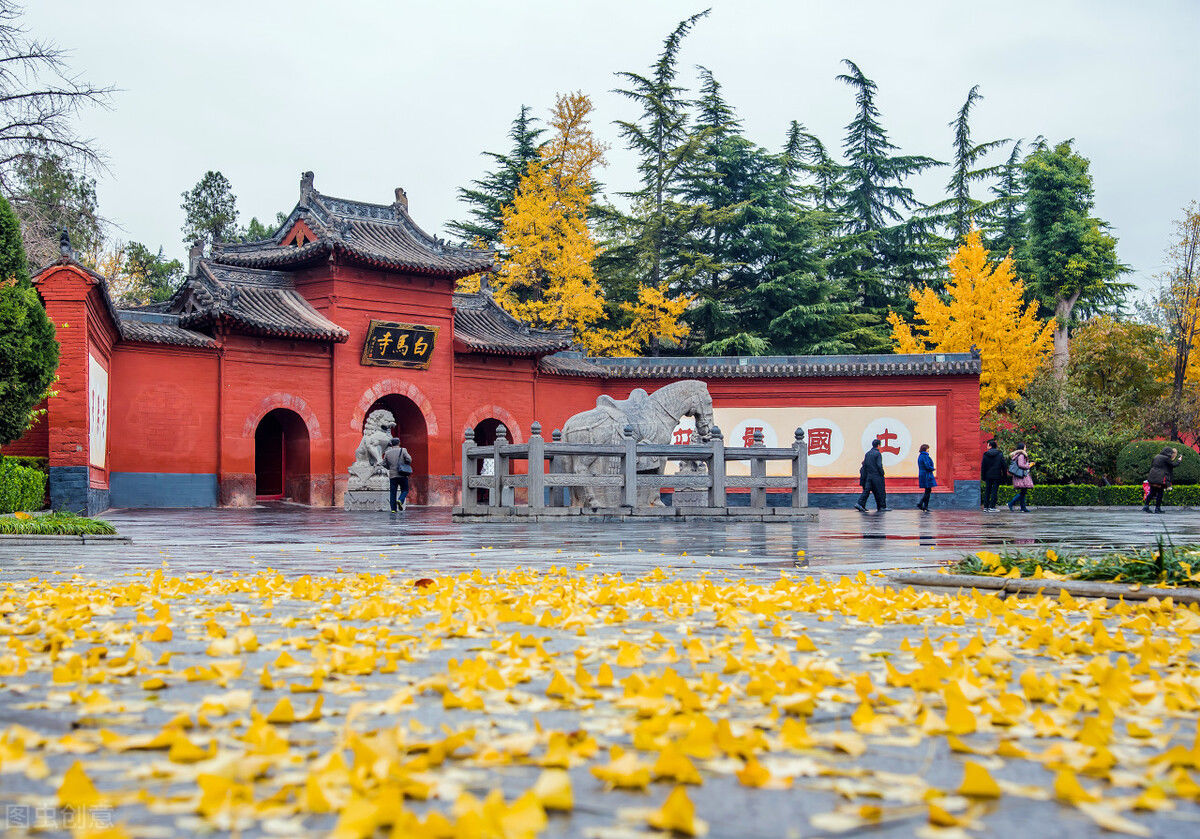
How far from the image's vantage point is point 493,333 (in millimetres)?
24125

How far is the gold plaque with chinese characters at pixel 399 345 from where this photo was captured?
21703 millimetres

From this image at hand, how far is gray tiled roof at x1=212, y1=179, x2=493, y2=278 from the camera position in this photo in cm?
2131

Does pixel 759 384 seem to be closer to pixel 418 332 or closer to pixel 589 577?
pixel 418 332

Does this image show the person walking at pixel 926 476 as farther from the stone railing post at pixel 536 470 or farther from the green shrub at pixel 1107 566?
the green shrub at pixel 1107 566

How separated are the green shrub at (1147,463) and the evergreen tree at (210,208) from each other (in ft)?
118

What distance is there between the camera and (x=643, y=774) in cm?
176

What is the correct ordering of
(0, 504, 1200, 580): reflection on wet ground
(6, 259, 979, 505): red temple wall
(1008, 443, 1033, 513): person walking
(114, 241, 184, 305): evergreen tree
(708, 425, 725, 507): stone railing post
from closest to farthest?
(0, 504, 1200, 580): reflection on wet ground < (6, 259, 979, 505): red temple wall < (708, 425, 725, 507): stone railing post < (1008, 443, 1033, 513): person walking < (114, 241, 184, 305): evergreen tree

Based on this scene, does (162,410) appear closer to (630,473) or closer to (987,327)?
(630,473)

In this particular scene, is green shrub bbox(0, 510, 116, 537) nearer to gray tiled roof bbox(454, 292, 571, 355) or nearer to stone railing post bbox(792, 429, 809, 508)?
stone railing post bbox(792, 429, 809, 508)

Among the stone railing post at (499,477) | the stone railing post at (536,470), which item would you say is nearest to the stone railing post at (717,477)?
the stone railing post at (536,470)

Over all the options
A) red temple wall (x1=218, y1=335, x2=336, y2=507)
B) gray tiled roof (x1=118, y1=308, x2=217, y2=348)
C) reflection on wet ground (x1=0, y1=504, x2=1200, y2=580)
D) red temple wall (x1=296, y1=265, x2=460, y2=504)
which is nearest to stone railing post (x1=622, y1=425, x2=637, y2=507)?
reflection on wet ground (x1=0, y1=504, x2=1200, y2=580)

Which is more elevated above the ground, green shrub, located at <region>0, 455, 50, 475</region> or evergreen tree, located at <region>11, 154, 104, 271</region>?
evergreen tree, located at <region>11, 154, 104, 271</region>

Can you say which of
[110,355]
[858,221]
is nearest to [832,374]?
[858,221]

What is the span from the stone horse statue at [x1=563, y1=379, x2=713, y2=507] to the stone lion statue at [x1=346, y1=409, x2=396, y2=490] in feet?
16.3
